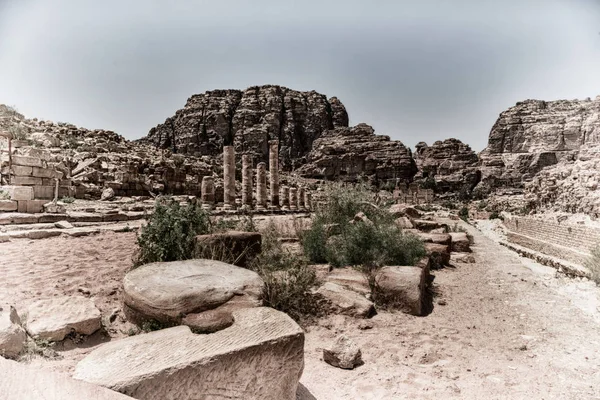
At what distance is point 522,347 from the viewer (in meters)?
4.44

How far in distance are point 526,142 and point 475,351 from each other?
90568 mm

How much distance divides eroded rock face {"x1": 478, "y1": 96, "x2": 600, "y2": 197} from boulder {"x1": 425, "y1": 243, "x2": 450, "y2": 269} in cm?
6572

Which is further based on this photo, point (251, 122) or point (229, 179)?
point (251, 122)

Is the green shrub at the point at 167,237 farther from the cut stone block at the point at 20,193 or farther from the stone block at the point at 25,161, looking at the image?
the stone block at the point at 25,161

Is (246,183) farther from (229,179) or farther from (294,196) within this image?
(294,196)

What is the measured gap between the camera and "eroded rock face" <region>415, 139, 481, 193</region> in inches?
3024

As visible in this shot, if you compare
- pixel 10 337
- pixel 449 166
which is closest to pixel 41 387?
pixel 10 337

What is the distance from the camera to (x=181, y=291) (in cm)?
371

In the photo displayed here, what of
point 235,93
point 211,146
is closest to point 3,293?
point 211,146

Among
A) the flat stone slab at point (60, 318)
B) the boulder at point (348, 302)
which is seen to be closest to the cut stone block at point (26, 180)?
the flat stone slab at point (60, 318)

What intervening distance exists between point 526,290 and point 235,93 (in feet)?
313

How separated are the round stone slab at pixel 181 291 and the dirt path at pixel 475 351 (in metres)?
1.15

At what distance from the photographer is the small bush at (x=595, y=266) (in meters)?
8.21

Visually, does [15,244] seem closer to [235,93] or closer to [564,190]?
[564,190]
